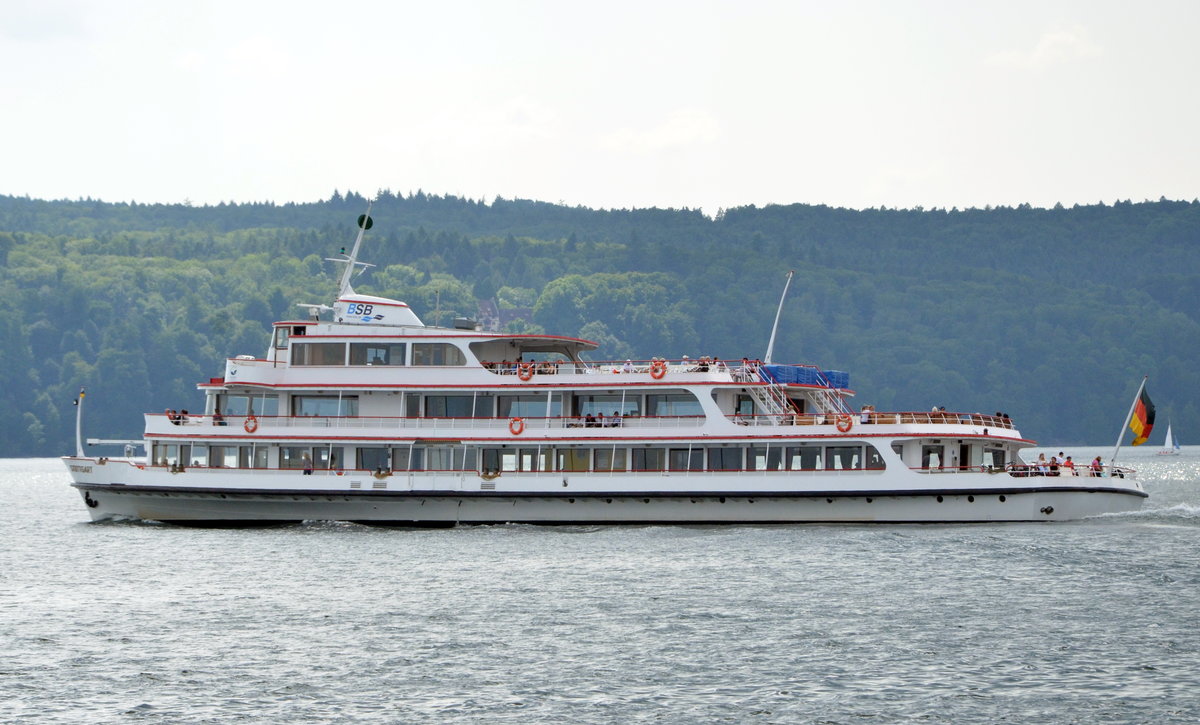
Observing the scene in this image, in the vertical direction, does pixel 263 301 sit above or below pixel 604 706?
above

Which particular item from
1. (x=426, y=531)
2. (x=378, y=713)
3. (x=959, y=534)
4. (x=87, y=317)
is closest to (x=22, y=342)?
(x=87, y=317)

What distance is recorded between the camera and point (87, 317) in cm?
17950

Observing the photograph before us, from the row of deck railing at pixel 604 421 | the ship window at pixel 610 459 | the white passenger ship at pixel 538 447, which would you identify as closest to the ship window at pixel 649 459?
the white passenger ship at pixel 538 447

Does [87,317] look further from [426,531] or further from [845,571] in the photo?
[845,571]

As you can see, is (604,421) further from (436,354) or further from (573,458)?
(436,354)

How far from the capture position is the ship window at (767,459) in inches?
1873

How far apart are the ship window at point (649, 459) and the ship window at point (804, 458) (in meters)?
3.87

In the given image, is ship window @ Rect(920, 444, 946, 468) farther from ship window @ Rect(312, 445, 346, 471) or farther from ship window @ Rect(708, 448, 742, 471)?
ship window @ Rect(312, 445, 346, 471)

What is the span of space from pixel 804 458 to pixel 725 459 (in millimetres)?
2363

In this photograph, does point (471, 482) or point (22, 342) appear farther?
point (22, 342)

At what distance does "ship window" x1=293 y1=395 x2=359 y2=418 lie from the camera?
166ft

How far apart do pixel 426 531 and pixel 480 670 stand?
20.1m

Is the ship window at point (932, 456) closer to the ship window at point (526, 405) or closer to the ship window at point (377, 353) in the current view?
the ship window at point (526, 405)

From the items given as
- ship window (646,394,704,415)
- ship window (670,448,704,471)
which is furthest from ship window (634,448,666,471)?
ship window (646,394,704,415)
